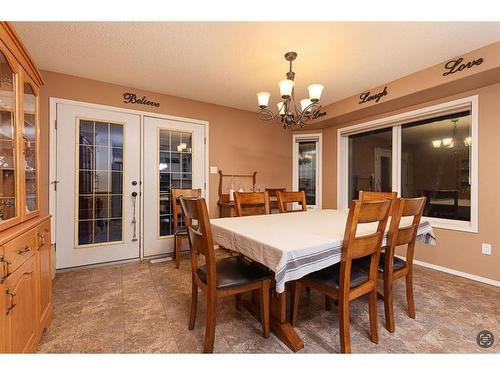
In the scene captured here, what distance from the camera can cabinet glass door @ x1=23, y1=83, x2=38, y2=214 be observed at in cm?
149

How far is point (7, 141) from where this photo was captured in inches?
53.8

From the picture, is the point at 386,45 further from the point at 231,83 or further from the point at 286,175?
the point at 286,175

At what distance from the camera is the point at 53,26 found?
1.93 meters

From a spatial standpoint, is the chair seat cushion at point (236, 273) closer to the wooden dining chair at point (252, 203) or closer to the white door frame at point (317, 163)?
the wooden dining chair at point (252, 203)

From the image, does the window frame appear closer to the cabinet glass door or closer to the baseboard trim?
the baseboard trim

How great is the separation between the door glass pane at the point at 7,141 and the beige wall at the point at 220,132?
1578 mm

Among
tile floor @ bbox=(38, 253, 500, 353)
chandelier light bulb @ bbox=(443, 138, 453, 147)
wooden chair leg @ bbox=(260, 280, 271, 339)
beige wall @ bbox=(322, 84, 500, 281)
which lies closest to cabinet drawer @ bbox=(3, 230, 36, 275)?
tile floor @ bbox=(38, 253, 500, 353)

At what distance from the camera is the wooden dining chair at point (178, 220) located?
298cm

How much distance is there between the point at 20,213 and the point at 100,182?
5.77ft

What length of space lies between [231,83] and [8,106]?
216cm

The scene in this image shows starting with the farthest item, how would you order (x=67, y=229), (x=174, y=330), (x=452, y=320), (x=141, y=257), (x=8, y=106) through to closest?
(x=141, y=257)
(x=67, y=229)
(x=452, y=320)
(x=174, y=330)
(x=8, y=106)

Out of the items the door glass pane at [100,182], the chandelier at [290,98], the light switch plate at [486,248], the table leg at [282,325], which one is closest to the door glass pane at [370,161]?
the light switch plate at [486,248]

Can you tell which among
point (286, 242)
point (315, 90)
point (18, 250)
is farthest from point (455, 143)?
point (18, 250)

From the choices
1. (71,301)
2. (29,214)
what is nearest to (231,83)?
(29,214)
